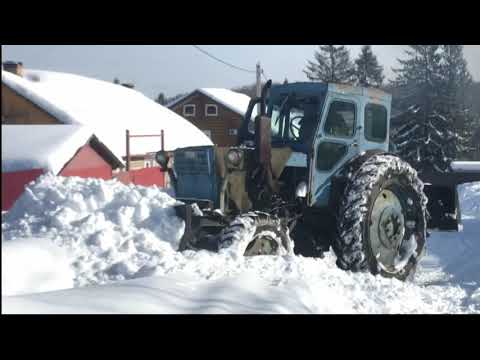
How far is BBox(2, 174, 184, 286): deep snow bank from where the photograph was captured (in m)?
4.02

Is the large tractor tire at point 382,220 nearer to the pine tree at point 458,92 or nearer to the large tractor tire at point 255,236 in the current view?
the large tractor tire at point 255,236

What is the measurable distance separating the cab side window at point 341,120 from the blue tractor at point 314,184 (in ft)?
0.04

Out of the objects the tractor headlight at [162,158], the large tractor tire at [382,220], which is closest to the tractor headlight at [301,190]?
the large tractor tire at [382,220]

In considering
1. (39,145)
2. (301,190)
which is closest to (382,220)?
(301,190)

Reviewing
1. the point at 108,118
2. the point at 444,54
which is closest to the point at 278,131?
the point at 444,54

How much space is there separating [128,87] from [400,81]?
14.6ft

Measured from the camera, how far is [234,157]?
5.38 metres

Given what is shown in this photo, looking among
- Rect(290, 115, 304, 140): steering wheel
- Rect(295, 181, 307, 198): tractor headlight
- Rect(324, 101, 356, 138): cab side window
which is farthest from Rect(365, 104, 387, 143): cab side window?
Rect(295, 181, 307, 198): tractor headlight

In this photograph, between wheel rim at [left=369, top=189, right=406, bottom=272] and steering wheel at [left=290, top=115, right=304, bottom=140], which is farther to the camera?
steering wheel at [left=290, top=115, right=304, bottom=140]

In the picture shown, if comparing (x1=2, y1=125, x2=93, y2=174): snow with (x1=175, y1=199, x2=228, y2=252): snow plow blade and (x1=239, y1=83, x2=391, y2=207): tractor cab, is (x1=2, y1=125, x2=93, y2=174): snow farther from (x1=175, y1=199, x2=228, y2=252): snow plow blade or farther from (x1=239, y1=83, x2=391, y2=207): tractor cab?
(x1=239, y1=83, x2=391, y2=207): tractor cab

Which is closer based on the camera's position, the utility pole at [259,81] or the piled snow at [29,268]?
the piled snow at [29,268]

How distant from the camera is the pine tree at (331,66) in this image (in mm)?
4464

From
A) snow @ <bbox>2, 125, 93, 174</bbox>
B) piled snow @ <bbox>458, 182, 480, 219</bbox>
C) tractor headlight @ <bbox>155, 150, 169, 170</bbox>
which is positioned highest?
snow @ <bbox>2, 125, 93, 174</bbox>

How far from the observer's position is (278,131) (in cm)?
608
